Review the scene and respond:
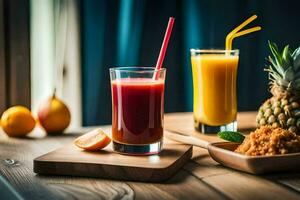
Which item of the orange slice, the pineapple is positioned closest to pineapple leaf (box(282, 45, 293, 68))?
the pineapple

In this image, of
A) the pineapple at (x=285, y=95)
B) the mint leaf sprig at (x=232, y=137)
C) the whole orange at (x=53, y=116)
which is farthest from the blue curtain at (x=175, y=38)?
the mint leaf sprig at (x=232, y=137)

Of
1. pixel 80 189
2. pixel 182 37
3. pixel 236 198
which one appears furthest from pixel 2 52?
pixel 236 198

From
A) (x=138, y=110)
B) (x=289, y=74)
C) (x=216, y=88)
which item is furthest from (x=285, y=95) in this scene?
(x=138, y=110)

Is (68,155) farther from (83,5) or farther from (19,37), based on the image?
(83,5)

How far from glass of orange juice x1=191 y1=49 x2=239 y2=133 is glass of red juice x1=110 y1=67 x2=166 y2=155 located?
0.41 meters

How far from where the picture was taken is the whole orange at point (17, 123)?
171 centimetres

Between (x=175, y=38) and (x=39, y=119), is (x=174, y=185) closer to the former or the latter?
(x=39, y=119)

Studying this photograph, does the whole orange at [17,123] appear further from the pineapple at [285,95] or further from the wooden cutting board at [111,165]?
the pineapple at [285,95]

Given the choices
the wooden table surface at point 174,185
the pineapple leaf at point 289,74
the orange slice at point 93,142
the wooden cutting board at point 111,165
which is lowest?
the wooden table surface at point 174,185

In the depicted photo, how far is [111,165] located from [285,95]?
0.73 meters

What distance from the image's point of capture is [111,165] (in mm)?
1219

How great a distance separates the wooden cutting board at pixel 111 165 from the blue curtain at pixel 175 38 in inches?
61.3

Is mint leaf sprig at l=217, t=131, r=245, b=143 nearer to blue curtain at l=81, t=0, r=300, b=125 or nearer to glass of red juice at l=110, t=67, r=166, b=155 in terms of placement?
glass of red juice at l=110, t=67, r=166, b=155

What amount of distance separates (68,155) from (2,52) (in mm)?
1366
